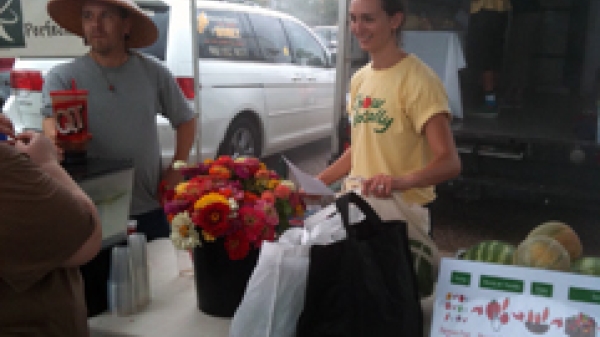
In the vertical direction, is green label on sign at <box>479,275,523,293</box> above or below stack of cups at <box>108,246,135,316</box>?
above

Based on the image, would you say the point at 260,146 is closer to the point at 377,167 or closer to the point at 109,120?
the point at 109,120

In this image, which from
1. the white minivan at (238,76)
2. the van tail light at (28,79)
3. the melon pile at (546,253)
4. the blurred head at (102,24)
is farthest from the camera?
the white minivan at (238,76)

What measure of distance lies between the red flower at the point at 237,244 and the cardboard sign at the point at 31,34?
76.5 inches

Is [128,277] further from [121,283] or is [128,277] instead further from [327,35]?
[327,35]

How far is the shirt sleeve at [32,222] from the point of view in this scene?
0.98 meters

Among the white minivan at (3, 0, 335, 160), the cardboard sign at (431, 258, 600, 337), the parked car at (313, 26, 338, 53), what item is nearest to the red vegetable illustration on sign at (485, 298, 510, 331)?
the cardboard sign at (431, 258, 600, 337)

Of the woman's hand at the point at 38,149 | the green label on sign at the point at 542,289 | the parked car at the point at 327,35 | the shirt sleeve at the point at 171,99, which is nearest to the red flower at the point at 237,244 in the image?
the woman's hand at the point at 38,149

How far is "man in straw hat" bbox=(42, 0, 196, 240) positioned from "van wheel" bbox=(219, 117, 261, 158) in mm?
2381

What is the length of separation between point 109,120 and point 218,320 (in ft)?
3.66

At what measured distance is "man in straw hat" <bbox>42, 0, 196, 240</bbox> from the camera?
6.95 feet

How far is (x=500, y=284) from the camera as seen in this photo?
1.12m

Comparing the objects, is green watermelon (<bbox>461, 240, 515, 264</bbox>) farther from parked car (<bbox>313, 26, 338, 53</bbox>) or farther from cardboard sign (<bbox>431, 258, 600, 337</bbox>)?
parked car (<bbox>313, 26, 338, 53</bbox>)

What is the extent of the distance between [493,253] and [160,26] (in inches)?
132

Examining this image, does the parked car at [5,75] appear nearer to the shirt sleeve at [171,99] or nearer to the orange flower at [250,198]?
the shirt sleeve at [171,99]
